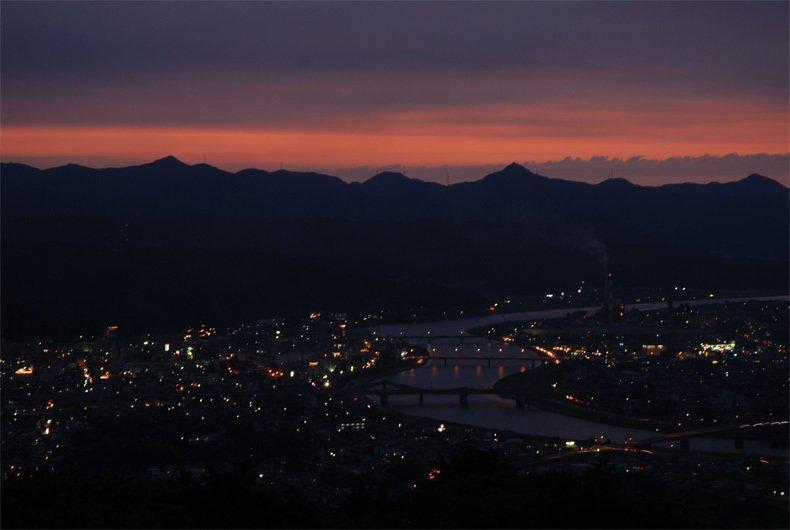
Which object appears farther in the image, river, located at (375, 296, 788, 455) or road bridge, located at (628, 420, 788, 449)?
river, located at (375, 296, 788, 455)

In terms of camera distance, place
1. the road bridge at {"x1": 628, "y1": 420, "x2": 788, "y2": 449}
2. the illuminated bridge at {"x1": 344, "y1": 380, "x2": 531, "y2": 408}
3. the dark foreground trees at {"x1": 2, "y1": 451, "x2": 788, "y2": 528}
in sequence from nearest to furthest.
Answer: the dark foreground trees at {"x1": 2, "y1": 451, "x2": 788, "y2": 528} < the road bridge at {"x1": 628, "y1": 420, "x2": 788, "y2": 449} < the illuminated bridge at {"x1": 344, "y1": 380, "x2": 531, "y2": 408}

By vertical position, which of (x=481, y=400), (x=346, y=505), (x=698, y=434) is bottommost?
(x=481, y=400)

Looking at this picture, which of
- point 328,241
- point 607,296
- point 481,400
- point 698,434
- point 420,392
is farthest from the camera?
point 328,241

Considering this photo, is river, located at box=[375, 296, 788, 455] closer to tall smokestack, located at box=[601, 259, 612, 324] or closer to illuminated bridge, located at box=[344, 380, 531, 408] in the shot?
illuminated bridge, located at box=[344, 380, 531, 408]

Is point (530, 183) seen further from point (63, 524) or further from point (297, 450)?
point (63, 524)

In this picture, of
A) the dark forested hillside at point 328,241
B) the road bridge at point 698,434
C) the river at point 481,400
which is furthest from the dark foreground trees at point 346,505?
the dark forested hillside at point 328,241

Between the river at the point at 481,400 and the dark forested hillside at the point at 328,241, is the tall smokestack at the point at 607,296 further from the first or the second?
the river at the point at 481,400

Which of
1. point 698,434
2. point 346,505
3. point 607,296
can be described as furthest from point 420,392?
point 607,296

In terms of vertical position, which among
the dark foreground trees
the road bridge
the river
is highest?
the dark foreground trees

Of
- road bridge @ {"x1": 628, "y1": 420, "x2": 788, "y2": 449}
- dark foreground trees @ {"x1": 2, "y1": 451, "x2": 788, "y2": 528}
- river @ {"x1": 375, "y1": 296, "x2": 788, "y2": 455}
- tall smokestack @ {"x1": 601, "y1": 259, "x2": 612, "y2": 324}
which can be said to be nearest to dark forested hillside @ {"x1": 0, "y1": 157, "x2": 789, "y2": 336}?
tall smokestack @ {"x1": 601, "y1": 259, "x2": 612, "y2": 324}

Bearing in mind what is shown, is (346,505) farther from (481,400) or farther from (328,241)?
(328,241)
